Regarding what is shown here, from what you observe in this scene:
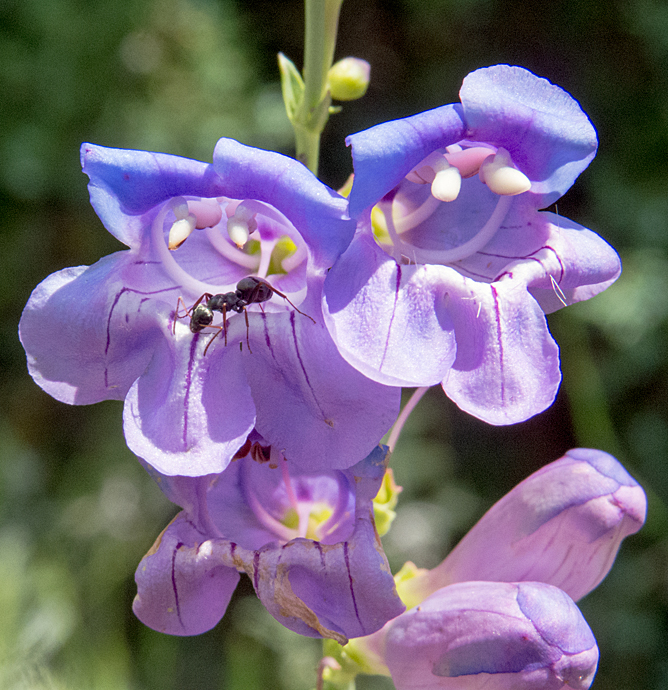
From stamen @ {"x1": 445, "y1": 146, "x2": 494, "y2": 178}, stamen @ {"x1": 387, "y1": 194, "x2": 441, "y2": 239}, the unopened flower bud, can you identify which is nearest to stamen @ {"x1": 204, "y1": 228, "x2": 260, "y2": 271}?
stamen @ {"x1": 387, "y1": 194, "x2": 441, "y2": 239}

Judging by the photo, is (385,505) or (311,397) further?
(385,505)

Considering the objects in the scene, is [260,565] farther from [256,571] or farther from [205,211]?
[205,211]

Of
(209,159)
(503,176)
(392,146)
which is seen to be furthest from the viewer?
(209,159)

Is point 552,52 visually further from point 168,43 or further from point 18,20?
point 18,20

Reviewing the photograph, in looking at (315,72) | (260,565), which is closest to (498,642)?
(260,565)

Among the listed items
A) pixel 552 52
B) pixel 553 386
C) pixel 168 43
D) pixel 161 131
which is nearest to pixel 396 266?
pixel 553 386

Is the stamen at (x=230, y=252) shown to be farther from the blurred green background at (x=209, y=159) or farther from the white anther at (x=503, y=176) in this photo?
the blurred green background at (x=209, y=159)

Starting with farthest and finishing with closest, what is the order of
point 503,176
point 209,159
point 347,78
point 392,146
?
point 209,159 < point 347,78 < point 503,176 < point 392,146

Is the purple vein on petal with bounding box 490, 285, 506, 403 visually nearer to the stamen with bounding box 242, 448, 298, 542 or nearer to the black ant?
the black ant
